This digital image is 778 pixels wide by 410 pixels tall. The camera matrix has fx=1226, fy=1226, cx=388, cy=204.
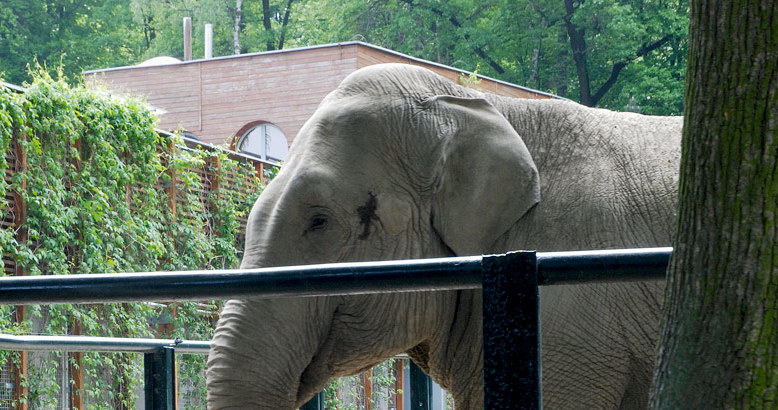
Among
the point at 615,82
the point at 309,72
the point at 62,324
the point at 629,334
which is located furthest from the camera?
the point at 615,82

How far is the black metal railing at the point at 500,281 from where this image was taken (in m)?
1.56

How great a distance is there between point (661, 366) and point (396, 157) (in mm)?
3207

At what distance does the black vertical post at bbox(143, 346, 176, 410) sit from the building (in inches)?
942

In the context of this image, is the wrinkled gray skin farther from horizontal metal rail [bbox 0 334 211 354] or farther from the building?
the building

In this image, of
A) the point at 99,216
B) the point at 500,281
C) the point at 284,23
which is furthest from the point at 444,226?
the point at 284,23

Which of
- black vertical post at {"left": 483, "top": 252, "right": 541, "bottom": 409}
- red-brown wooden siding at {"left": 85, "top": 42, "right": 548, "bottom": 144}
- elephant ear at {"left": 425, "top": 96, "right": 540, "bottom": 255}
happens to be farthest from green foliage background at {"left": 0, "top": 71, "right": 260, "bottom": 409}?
red-brown wooden siding at {"left": 85, "top": 42, "right": 548, "bottom": 144}

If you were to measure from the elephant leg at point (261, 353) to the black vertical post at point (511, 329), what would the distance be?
2.92 metres

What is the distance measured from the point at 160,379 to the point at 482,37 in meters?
44.8

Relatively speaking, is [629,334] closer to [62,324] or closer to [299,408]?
[299,408]

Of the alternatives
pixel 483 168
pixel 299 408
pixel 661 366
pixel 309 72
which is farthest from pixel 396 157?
pixel 309 72

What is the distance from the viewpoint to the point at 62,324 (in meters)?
12.4

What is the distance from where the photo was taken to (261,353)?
4.47 metres

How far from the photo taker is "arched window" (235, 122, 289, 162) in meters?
29.4

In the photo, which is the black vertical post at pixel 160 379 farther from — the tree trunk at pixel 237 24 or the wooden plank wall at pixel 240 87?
the tree trunk at pixel 237 24
